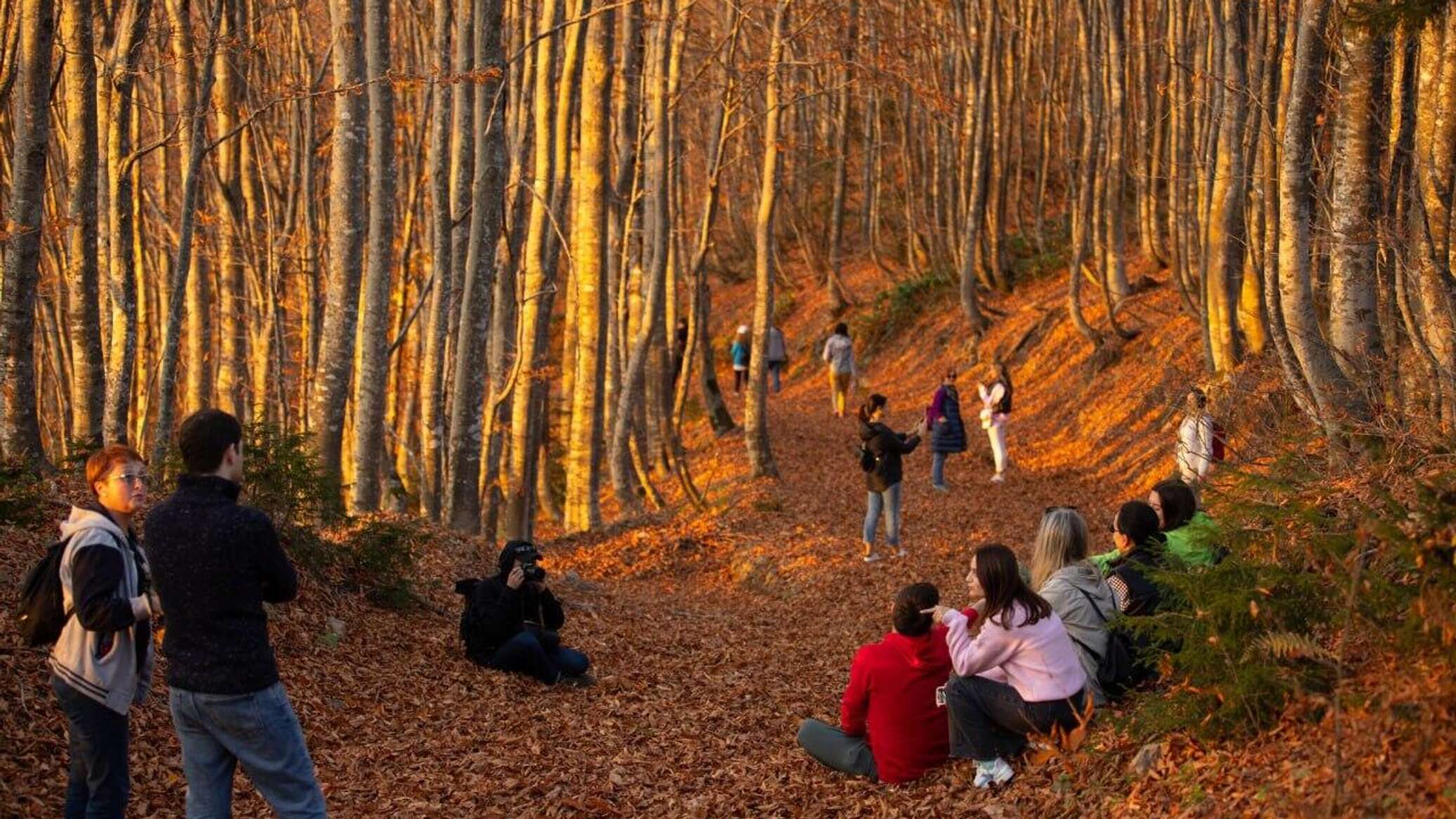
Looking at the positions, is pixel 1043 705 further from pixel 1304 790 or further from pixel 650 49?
pixel 650 49

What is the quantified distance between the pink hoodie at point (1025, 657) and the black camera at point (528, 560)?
3.53 m

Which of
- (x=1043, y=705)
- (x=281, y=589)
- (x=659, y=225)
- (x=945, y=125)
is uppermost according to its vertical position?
(x=945, y=125)

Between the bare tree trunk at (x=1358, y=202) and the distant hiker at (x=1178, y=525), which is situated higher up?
the bare tree trunk at (x=1358, y=202)

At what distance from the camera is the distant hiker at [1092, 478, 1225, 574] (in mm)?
6574

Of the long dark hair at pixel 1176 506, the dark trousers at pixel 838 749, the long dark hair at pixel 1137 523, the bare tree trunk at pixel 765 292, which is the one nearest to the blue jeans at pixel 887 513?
the bare tree trunk at pixel 765 292

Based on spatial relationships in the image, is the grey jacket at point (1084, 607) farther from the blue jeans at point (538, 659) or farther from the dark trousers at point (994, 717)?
the blue jeans at point (538, 659)

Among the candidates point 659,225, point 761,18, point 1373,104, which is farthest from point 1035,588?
point 761,18

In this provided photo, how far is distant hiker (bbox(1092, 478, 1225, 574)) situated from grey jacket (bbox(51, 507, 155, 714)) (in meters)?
4.67

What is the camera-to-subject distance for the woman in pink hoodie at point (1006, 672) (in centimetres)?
611

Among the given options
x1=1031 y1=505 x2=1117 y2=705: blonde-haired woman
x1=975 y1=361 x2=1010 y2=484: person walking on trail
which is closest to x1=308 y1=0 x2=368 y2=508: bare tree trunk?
x1=1031 y1=505 x2=1117 y2=705: blonde-haired woman

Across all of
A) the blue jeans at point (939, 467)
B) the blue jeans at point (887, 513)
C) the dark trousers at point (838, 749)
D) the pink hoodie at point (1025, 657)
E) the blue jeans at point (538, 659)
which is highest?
the pink hoodie at point (1025, 657)

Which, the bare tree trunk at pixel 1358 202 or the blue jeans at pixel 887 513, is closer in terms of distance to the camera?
the bare tree trunk at pixel 1358 202

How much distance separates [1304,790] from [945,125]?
948 inches

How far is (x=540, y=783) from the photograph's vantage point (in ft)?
23.0
